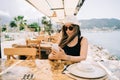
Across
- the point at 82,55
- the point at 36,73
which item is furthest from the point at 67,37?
the point at 36,73

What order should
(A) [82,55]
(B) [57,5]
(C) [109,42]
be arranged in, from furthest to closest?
(C) [109,42], (B) [57,5], (A) [82,55]

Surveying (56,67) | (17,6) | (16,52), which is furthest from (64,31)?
(17,6)

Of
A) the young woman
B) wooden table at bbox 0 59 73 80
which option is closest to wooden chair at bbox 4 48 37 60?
the young woman

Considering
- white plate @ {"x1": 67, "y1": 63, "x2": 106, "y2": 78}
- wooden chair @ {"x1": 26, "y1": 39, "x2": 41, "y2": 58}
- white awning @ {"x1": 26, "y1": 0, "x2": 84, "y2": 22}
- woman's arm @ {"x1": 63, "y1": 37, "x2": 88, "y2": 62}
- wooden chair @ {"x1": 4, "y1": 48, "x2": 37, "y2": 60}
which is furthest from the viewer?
white awning @ {"x1": 26, "y1": 0, "x2": 84, "y2": 22}

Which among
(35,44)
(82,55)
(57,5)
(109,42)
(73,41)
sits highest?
(57,5)

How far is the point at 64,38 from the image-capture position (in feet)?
7.44

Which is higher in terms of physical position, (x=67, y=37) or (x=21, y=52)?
(x=67, y=37)

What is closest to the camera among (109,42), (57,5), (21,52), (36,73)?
(36,73)

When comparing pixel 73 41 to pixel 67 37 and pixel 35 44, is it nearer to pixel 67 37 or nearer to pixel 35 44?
pixel 67 37

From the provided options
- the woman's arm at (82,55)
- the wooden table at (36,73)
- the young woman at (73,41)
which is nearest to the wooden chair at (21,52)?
the young woman at (73,41)

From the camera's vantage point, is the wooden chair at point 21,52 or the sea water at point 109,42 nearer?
the wooden chair at point 21,52

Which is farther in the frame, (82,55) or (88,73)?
(82,55)

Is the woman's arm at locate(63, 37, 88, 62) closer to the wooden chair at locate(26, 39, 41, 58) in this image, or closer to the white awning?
the wooden chair at locate(26, 39, 41, 58)

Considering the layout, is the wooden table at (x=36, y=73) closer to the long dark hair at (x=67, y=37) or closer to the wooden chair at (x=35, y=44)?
the long dark hair at (x=67, y=37)
